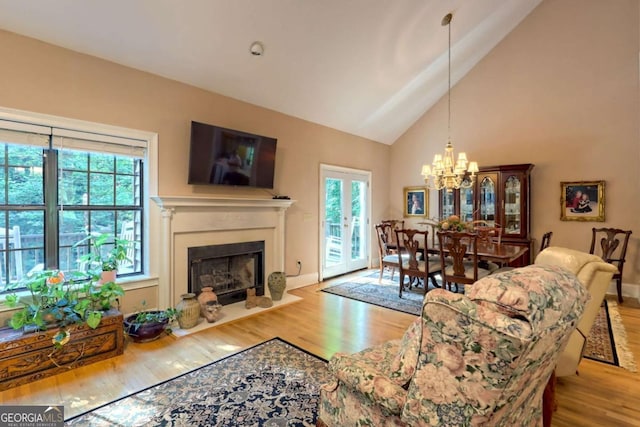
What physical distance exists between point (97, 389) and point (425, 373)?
2373mm

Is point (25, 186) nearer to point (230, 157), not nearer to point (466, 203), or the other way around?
point (230, 157)

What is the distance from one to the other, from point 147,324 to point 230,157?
201 centimetres

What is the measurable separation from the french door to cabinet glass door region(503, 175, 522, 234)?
94.4 inches

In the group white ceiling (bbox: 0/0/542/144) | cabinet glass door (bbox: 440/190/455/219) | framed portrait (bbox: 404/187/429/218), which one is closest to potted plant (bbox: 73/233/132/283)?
white ceiling (bbox: 0/0/542/144)

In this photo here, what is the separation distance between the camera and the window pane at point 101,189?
3.19 metres

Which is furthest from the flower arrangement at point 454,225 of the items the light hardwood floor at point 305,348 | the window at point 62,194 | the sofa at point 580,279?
the window at point 62,194

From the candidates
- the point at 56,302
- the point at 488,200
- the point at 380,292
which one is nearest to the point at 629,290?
the point at 488,200

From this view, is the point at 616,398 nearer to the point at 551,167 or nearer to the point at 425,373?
the point at 425,373

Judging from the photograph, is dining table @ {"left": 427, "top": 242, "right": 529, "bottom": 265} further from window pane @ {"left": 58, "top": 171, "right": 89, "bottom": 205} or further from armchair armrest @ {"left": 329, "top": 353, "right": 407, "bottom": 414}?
window pane @ {"left": 58, "top": 171, "right": 89, "bottom": 205}

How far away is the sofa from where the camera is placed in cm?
194

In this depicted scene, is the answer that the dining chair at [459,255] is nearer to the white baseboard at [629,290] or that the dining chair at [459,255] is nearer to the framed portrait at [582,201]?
the framed portrait at [582,201]

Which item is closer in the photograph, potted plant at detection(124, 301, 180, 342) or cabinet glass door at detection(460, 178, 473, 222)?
potted plant at detection(124, 301, 180, 342)

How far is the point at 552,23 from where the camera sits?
4.94 meters

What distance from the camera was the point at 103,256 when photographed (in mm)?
3252
